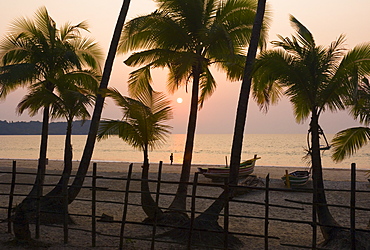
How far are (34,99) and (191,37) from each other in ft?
16.5

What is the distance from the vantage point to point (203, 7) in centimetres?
1213

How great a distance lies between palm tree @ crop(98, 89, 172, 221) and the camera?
11.0 meters

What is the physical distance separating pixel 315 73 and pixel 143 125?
456 cm

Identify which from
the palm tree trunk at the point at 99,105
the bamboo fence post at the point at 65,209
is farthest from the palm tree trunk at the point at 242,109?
the palm tree trunk at the point at 99,105

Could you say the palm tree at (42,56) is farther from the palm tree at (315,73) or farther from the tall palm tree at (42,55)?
the palm tree at (315,73)

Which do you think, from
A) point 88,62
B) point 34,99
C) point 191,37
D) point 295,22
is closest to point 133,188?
point 88,62

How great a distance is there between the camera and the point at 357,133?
10727 millimetres

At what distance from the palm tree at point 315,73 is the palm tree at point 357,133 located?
24.6 inches

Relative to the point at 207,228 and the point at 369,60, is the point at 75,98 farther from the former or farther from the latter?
the point at 369,60

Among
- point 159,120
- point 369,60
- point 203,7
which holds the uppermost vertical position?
point 203,7

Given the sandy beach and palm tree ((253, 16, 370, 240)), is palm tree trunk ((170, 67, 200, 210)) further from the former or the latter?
palm tree ((253, 16, 370, 240))

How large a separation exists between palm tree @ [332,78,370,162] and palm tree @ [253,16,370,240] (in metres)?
0.62

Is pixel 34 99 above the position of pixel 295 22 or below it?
below

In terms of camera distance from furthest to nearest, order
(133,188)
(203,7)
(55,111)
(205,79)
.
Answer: (133,188)
(205,79)
(55,111)
(203,7)
